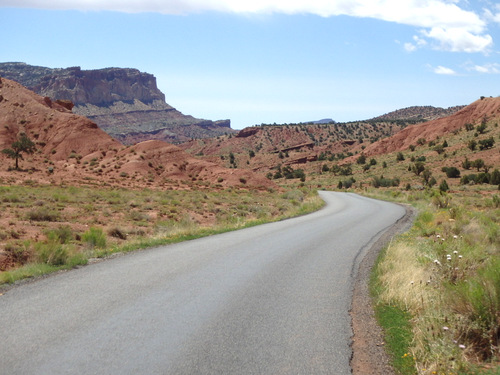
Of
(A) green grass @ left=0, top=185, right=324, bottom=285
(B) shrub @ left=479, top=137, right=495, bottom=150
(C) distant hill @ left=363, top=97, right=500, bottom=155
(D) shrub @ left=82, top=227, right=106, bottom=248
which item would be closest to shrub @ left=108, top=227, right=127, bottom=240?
(A) green grass @ left=0, top=185, right=324, bottom=285

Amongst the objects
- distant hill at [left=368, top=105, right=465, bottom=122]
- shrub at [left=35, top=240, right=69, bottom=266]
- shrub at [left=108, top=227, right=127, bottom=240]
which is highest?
distant hill at [left=368, top=105, right=465, bottom=122]

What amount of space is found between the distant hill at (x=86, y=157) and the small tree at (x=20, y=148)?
845mm

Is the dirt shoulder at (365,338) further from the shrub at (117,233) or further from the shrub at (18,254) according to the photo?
the shrub at (117,233)

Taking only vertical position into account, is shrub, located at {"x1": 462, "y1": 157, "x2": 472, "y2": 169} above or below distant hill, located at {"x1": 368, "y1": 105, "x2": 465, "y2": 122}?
below

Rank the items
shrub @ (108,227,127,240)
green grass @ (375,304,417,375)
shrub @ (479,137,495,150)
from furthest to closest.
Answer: shrub @ (479,137,495,150) < shrub @ (108,227,127,240) < green grass @ (375,304,417,375)

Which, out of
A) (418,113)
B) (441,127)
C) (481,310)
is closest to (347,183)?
(441,127)

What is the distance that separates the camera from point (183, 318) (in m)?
6.42

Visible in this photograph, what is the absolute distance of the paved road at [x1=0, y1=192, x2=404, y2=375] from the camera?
16.1 ft

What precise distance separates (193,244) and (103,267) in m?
4.33

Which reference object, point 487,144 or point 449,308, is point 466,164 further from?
point 449,308

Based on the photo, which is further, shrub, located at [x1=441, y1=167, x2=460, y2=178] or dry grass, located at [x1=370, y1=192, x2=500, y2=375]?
shrub, located at [x1=441, y1=167, x2=460, y2=178]

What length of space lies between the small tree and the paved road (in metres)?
45.4

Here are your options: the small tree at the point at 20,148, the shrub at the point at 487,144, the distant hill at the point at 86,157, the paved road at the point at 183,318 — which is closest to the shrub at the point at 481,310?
the paved road at the point at 183,318

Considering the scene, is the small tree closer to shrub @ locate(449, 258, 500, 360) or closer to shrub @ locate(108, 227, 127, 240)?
shrub @ locate(108, 227, 127, 240)
